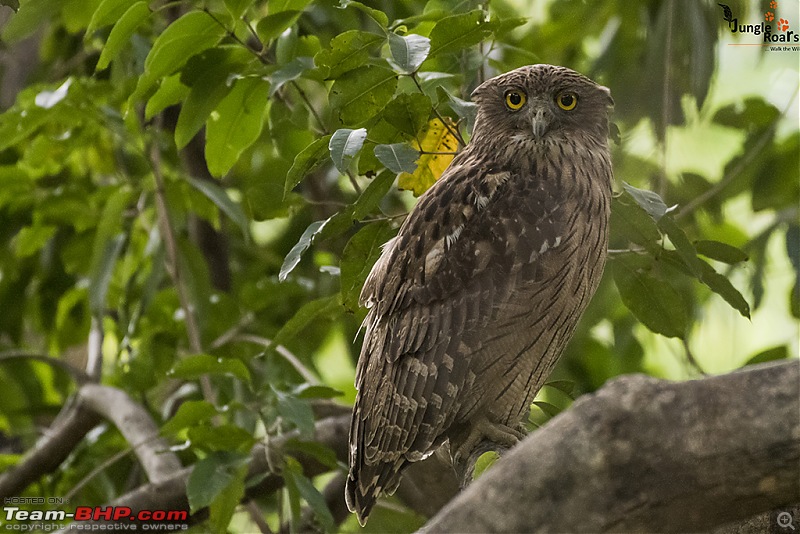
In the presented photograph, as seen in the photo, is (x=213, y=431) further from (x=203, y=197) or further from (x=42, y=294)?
(x=42, y=294)

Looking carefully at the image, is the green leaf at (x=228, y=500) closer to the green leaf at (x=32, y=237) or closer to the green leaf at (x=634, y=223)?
the green leaf at (x=634, y=223)

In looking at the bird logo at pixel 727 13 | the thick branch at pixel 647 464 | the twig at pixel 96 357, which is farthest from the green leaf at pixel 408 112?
the twig at pixel 96 357

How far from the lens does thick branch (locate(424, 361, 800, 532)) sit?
1200mm

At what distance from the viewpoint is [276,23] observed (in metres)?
2.29

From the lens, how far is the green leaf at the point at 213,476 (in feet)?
7.93

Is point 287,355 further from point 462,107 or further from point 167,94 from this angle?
point 462,107

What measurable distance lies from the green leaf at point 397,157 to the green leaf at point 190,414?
0.98 metres

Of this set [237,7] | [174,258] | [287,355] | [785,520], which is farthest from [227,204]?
[785,520]

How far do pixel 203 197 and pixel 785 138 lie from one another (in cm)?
268

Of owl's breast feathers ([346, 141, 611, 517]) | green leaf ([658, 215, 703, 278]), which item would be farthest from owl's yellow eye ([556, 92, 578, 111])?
green leaf ([658, 215, 703, 278])

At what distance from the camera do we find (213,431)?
2.53 meters

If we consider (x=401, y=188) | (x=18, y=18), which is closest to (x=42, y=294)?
(x=18, y=18)

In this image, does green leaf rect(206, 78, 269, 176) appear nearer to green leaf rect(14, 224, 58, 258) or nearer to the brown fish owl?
the brown fish owl

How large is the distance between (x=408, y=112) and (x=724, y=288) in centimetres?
85
